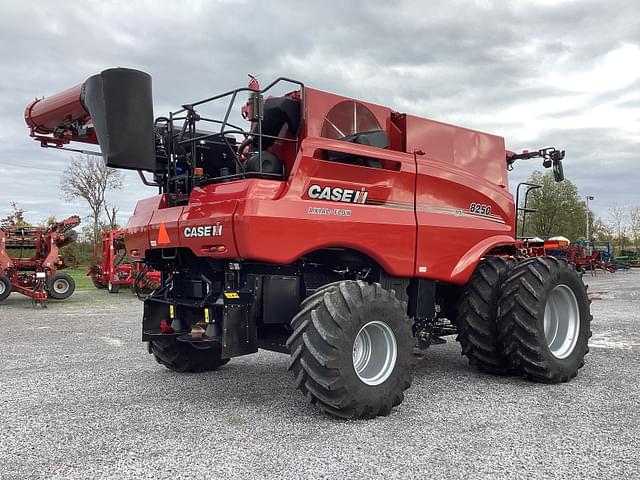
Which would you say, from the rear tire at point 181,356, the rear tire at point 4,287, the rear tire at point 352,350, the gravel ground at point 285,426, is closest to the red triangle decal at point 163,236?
the rear tire at point 181,356

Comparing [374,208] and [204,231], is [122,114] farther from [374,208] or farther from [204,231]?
[374,208]

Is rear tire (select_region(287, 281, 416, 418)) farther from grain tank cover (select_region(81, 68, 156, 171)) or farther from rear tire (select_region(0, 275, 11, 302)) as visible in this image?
rear tire (select_region(0, 275, 11, 302))

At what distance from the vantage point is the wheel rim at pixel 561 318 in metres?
6.64

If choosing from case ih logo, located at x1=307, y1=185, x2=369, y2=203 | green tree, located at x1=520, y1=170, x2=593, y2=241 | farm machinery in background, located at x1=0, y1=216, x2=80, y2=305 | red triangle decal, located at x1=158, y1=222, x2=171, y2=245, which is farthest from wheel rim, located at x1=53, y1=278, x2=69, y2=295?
green tree, located at x1=520, y1=170, x2=593, y2=241

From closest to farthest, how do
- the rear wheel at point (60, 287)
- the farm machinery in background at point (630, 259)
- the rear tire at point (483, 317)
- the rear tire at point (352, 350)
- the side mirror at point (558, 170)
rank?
the rear tire at point (352, 350)
the rear tire at point (483, 317)
the side mirror at point (558, 170)
the rear wheel at point (60, 287)
the farm machinery in background at point (630, 259)

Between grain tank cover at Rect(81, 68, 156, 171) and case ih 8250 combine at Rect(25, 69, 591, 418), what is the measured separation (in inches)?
0.5

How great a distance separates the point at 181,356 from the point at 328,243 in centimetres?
252

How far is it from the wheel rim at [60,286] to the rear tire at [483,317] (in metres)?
14.0

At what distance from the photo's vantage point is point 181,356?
21.8ft

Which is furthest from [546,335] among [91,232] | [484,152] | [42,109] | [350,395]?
[91,232]

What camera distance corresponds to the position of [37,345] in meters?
9.07

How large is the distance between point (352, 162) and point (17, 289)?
45.5 feet

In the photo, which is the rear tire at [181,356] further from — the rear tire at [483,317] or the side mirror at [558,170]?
the side mirror at [558,170]

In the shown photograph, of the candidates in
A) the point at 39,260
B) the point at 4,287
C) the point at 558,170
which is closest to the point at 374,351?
the point at 558,170
